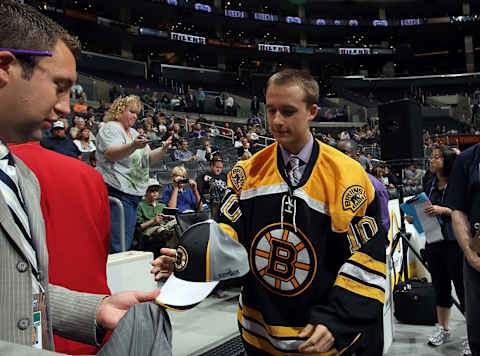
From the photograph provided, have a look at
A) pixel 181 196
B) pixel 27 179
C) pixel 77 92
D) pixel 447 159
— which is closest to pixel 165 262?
pixel 27 179

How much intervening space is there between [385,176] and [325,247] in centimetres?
782

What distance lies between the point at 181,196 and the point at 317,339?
3.83m

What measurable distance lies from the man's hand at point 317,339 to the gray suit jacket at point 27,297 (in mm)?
589

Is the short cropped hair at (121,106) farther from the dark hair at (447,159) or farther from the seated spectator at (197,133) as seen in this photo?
the seated spectator at (197,133)

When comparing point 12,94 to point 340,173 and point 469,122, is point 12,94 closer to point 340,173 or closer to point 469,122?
point 340,173

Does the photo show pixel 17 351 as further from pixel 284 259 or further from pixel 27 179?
pixel 284 259

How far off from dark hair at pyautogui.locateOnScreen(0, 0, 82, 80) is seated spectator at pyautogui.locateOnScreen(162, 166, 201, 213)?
12.3 ft

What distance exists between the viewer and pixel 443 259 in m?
3.62

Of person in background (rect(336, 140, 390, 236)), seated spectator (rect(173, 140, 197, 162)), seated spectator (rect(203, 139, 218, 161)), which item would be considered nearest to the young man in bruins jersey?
person in background (rect(336, 140, 390, 236))

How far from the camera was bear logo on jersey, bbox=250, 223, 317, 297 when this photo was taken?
137cm

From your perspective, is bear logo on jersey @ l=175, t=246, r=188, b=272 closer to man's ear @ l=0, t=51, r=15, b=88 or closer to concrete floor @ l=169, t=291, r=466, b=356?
man's ear @ l=0, t=51, r=15, b=88

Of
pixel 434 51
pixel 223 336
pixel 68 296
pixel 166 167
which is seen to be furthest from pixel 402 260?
pixel 434 51

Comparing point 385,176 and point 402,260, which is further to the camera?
point 385,176

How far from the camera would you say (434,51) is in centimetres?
3362
